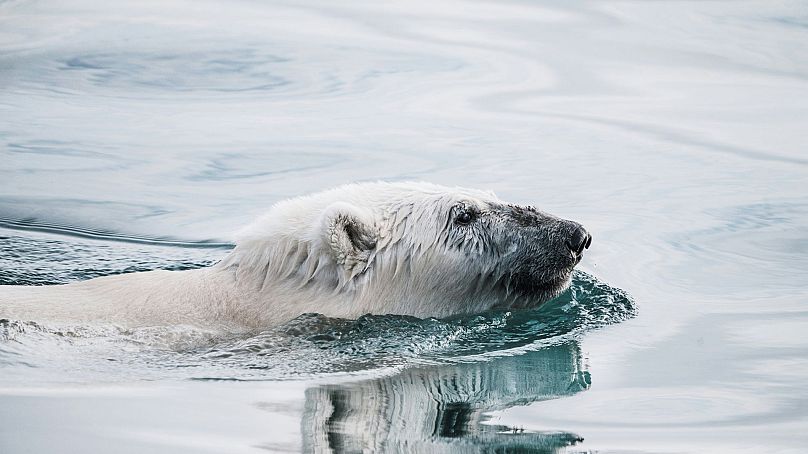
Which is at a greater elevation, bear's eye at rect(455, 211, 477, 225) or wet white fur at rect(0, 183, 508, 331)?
bear's eye at rect(455, 211, 477, 225)

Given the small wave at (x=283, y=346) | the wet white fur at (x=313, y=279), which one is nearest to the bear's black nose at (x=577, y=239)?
the wet white fur at (x=313, y=279)

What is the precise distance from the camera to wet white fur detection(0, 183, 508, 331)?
25.4ft

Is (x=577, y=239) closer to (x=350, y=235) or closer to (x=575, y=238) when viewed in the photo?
(x=575, y=238)

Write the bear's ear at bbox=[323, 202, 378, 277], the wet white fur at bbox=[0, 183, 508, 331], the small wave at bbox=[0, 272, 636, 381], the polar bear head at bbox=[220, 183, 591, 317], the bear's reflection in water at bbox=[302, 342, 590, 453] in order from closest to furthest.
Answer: the bear's reflection in water at bbox=[302, 342, 590, 453]
the small wave at bbox=[0, 272, 636, 381]
the bear's ear at bbox=[323, 202, 378, 277]
the wet white fur at bbox=[0, 183, 508, 331]
the polar bear head at bbox=[220, 183, 591, 317]

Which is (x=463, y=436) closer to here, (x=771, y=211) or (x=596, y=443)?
(x=596, y=443)

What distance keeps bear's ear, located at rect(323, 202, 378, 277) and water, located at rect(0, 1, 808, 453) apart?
16.6 inches

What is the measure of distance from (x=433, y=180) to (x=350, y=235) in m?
4.50

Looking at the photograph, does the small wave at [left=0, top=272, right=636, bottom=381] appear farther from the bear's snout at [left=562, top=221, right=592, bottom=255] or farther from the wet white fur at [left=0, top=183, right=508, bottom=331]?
the bear's snout at [left=562, top=221, right=592, bottom=255]

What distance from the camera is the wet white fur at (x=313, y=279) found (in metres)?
7.74

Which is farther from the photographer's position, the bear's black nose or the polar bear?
the bear's black nose

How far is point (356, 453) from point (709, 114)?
32.2ft

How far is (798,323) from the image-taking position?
8.80 meters

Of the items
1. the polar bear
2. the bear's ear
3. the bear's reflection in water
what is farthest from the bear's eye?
the bear's reflection in water

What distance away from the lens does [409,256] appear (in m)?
8.02
